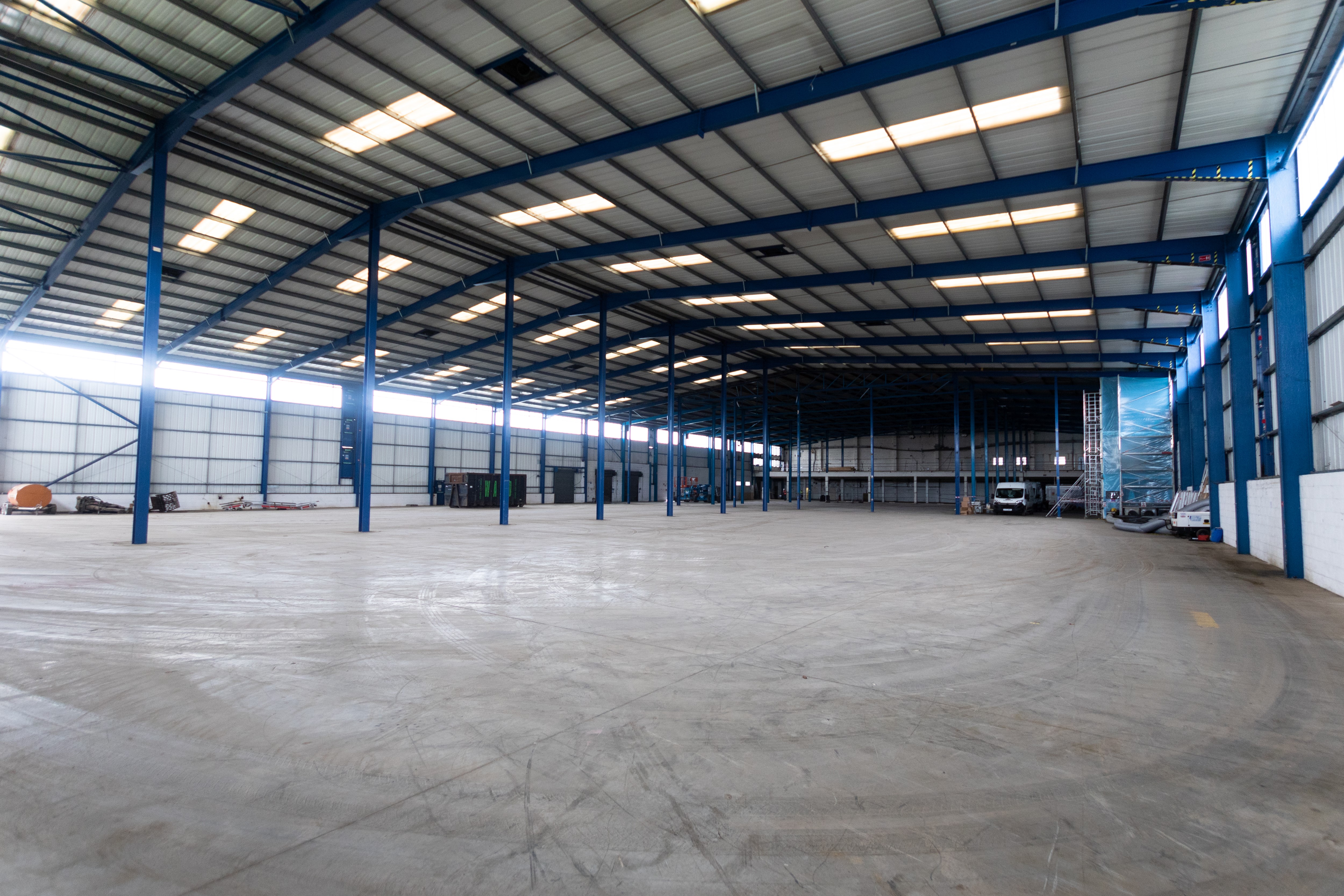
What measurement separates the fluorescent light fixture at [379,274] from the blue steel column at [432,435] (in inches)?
767

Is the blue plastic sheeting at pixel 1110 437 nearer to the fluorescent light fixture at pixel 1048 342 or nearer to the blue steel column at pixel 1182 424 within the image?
the blue steel column at pixel 1182 424

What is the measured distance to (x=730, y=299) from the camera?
89.5ft

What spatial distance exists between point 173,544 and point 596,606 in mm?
12829

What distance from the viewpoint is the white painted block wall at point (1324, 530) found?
32.0 ft

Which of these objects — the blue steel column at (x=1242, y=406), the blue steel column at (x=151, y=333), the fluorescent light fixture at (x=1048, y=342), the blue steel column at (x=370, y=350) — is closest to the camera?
the blue steel column at (x=151, y=333)

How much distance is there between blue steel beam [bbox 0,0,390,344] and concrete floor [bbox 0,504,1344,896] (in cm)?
970

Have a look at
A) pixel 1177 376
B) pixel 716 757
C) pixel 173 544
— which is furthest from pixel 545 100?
pixel 1177 376

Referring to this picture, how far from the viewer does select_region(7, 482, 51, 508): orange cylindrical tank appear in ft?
90.2

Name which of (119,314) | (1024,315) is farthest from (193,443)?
(1024,315)

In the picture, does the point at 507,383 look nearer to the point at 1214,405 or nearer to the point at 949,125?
the point at 949,125

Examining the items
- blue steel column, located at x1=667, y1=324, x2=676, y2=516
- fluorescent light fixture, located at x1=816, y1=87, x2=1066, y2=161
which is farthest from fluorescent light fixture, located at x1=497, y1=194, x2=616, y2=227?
blue steel column, located at x1=667, y1=324, x2=676, y2=516

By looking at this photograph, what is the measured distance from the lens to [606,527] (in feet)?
76.0

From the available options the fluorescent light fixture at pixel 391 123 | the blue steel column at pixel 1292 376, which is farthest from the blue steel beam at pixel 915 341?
the blue steel column at pixel 1292 376

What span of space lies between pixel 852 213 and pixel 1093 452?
90.8ft
